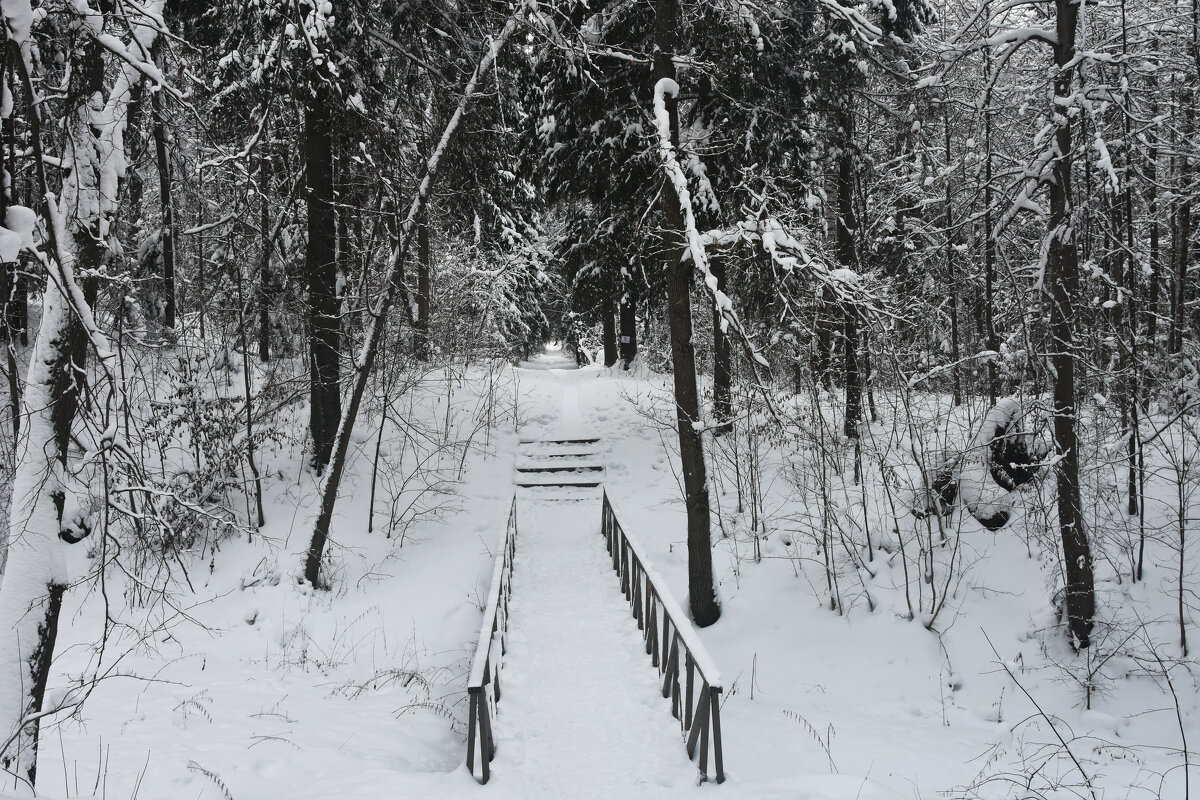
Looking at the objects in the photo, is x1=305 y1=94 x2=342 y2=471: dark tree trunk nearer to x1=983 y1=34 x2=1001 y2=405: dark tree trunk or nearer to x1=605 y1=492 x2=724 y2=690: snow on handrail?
x1=605 y1=492 x2=724 y2=690: snow on handrail

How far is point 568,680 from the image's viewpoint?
7219mm

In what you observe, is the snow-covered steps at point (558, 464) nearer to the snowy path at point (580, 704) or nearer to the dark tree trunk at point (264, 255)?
the snowy path at point (580, 704)

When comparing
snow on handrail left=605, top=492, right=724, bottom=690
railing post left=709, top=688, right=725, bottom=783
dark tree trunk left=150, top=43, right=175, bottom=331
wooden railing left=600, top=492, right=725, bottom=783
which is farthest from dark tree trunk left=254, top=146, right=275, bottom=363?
railing post left=709, top=688, right=725, bottom=783

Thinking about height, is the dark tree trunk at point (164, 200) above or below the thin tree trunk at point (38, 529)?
above

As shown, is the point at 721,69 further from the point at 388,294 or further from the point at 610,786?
the point at 610,786

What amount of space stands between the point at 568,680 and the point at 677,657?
4.64 feet

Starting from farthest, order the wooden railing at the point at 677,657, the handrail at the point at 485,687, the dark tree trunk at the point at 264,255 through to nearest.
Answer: the dark tree trunk at the point at 264,255 → the handrail at the point at 485,687 → the wooden railing at the point at 677,657

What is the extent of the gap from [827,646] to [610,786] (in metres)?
6.14

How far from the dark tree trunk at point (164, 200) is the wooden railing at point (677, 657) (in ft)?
18.0

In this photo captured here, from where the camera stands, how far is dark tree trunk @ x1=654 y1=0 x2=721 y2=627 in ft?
28.7

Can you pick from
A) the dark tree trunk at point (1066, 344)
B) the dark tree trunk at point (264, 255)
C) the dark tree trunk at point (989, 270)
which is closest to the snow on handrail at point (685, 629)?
the dark tree trunk at point (1066, 344)

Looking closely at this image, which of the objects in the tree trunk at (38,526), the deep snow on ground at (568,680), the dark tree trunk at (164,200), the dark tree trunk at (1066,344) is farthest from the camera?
the dark tree trunk at (1066,344)

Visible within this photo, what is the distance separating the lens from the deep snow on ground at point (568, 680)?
5.50m

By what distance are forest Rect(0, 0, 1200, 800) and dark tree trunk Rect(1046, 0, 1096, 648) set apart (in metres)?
0.07
